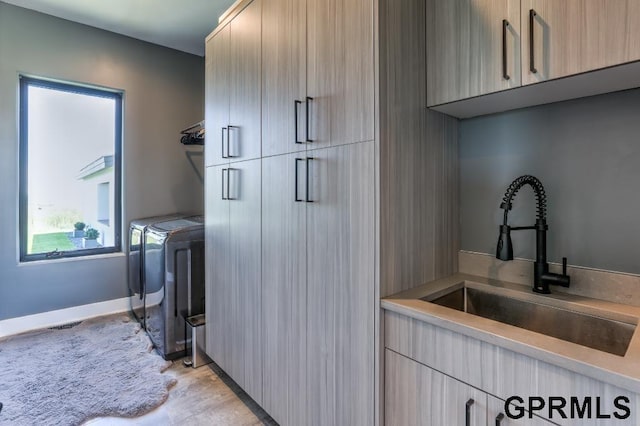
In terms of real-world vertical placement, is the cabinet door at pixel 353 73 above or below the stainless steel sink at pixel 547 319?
above

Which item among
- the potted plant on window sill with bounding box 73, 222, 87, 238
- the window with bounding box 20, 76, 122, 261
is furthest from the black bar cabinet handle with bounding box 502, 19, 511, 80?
the potted plant on window sill with bounding box 73, 222, 87, 238

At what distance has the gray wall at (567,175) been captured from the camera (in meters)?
1.22

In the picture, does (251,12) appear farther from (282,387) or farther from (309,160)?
(282,387)

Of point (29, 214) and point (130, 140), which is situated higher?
point (130, 140)

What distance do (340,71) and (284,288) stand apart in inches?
39.5

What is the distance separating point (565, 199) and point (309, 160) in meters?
1.07

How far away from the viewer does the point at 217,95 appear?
2197mm

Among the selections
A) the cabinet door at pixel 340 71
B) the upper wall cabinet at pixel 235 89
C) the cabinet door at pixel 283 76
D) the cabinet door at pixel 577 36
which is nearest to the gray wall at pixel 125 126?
the upper wall cabinet at pixel 235 89

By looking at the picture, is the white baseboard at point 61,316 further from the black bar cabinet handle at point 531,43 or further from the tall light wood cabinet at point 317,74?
the black bar cabinet handle at point 531,43

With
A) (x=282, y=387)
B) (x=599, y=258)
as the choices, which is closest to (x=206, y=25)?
(x=282, y=387)

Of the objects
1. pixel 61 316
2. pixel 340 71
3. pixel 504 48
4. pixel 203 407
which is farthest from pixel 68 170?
pixel 504 48

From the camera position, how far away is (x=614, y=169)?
1.25 metres

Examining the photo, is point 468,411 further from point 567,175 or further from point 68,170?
point 68,170

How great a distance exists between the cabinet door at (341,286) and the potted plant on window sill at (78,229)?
2.99 meters
